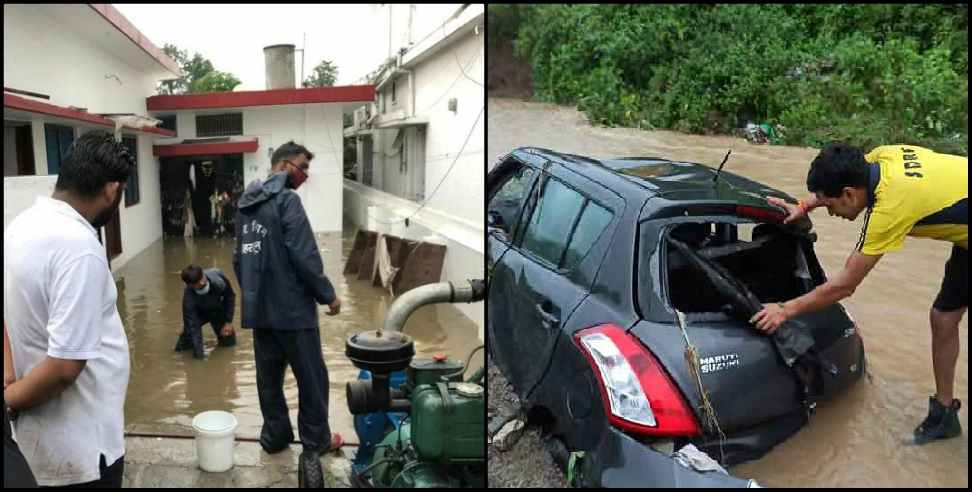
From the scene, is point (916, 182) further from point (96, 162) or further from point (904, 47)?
point (904, 47)

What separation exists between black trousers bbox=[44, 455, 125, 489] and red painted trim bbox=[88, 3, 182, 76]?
5.57 meters

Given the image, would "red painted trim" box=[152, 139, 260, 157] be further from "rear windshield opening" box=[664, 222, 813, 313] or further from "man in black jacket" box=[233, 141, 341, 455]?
"rear windshield opening" box=[664, 222, 813, 313]

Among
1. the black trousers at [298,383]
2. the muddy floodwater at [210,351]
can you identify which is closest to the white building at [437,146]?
the muddy floodwater at [210,351]

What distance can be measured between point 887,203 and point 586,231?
1.07 metres

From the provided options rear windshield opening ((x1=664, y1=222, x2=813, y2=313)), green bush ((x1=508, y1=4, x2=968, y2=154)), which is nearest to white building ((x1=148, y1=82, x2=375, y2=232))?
green bush ((x1=508, y1=4, x2=968, y2=154))

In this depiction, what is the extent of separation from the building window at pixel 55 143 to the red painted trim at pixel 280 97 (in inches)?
199

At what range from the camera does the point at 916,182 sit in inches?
95.4

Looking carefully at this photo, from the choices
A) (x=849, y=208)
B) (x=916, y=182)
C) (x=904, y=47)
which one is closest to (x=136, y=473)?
(x=849, y=208)

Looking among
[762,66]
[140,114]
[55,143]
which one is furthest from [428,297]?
[140,114]

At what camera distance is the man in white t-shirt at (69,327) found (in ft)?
5.45

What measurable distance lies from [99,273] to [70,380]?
27 centimetres

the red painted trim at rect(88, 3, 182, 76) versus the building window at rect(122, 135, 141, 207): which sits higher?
the red painted trim at rect(88, 3, 182, 76)

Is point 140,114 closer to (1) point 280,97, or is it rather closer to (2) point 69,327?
(1) point 280,97

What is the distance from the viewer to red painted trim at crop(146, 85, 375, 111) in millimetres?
11180
